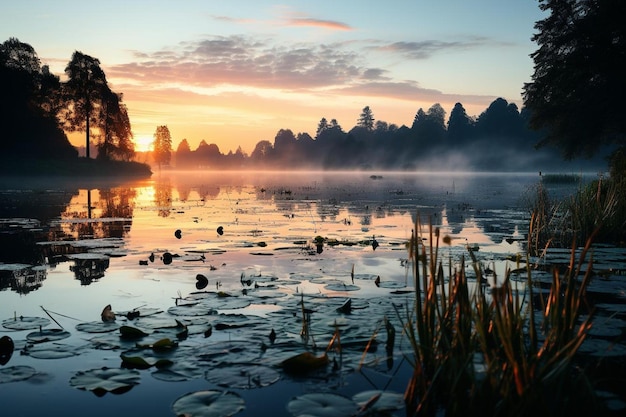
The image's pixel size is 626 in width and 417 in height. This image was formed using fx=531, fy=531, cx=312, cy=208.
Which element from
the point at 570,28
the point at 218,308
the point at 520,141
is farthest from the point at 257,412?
the point at 520,141

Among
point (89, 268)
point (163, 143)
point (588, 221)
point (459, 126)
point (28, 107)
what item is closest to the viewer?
point (89, 268)

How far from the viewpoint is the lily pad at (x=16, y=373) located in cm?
464

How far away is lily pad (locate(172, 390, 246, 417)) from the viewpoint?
13.0 feet

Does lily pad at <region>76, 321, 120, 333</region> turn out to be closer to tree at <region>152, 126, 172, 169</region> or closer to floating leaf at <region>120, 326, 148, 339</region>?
floating leaf at <region>120, 326, 148, 339</region>

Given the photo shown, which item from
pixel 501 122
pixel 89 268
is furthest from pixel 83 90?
pixel 501 122

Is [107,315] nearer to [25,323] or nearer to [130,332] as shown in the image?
[130,332]

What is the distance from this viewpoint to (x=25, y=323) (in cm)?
621

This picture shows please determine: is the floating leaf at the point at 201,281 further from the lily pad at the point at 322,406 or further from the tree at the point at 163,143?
the tree at the point at 163,143

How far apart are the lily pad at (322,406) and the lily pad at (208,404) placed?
42cm

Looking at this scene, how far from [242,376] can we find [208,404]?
0.64m

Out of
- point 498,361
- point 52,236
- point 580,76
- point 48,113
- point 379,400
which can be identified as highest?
point 48,113

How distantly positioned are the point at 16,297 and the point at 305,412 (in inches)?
221

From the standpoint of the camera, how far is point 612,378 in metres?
4.57

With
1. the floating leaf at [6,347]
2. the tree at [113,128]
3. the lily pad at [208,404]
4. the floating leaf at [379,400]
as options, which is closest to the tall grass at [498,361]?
the floating leaf at [379,400]
